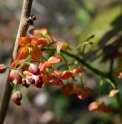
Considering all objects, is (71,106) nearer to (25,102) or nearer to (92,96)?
(92,96)

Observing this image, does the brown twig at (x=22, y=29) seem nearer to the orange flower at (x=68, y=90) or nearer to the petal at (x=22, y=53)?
the petal at (x=22, y=53)

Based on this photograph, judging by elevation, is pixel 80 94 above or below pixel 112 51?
below

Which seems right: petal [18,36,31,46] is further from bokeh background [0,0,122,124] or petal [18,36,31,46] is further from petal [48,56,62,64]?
bokeh background [0,0,122,124]

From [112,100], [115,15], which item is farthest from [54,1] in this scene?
[115,15]

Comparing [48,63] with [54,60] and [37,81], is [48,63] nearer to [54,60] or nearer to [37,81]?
[54,60]

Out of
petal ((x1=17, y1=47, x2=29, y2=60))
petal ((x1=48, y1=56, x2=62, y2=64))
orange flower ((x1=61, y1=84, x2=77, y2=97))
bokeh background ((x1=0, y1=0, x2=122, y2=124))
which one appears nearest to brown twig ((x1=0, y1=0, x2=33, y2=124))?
petal ((x1=17, y1=47, x2=29, y2=60))

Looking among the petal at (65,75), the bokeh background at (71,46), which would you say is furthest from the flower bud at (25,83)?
the bokeh background at (71,46)
